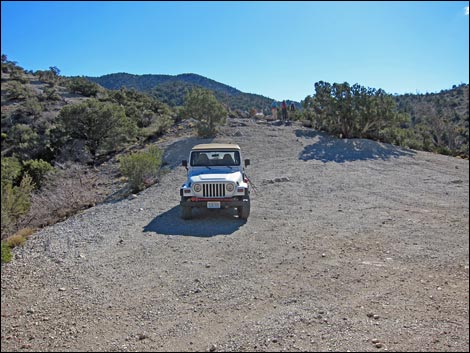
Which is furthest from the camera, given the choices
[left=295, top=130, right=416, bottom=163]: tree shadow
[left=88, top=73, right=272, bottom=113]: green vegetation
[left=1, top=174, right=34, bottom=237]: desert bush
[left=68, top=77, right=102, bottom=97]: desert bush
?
[left=88, top=73, right=272, bottom=113]: green vegetation

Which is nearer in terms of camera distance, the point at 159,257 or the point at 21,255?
the point at 159,257

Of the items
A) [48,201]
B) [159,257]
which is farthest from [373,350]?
[48,201]

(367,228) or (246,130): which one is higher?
(246,130)

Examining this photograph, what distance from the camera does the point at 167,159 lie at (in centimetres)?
1797

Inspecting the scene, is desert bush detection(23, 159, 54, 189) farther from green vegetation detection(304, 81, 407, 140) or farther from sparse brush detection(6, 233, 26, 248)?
green vegetation detection(304, 81, 407, 140)

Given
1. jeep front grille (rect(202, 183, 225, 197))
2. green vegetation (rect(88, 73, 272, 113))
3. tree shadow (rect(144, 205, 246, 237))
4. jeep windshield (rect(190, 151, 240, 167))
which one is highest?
green vegetation (rect(88, 73, 272, 113))

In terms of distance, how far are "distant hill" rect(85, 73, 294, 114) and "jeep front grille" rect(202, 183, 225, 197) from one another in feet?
152

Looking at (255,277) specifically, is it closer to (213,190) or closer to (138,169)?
(213,190)

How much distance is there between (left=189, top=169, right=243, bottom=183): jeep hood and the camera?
9234mm

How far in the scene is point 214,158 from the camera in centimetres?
1037

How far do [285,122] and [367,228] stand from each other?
1863cm

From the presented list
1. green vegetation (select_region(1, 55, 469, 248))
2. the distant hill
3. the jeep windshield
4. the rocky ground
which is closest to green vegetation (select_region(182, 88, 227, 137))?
green vegetation (select_region(1, 55, 469, 248))

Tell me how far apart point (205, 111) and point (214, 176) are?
13153mm

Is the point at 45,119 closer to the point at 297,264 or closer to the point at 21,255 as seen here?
the point at 21,255
